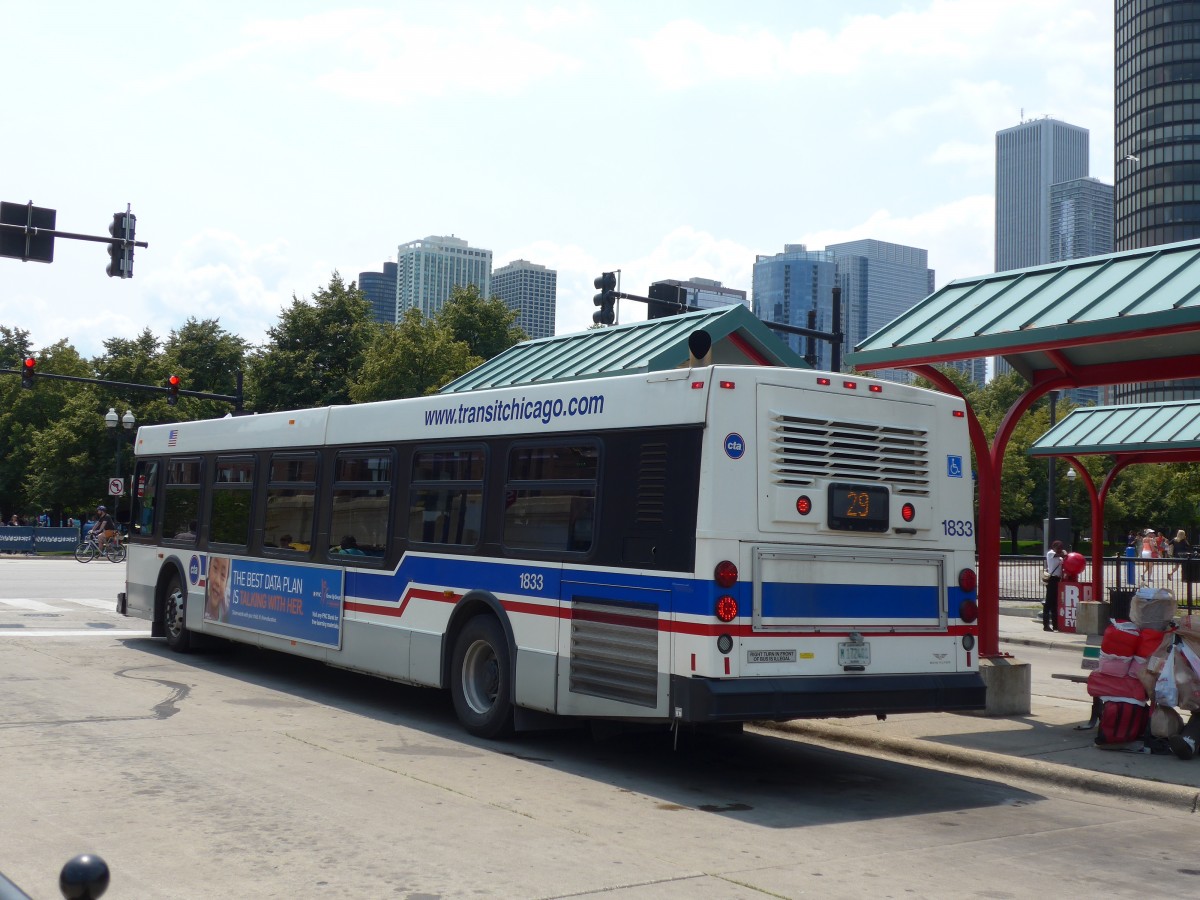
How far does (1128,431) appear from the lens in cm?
2389

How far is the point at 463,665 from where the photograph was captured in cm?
1074

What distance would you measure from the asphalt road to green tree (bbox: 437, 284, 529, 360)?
202 feet

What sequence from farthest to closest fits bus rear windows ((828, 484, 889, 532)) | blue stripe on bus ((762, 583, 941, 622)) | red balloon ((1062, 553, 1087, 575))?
red balloon ((1062, 553, 1087, 575)), bus rear windows ((828, 484, 889, 532)), blue stripe on bus ((762, 583, 941, 622))

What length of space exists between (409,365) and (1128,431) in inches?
1557

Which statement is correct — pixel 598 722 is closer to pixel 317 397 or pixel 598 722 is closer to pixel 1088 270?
pixel 1088 270

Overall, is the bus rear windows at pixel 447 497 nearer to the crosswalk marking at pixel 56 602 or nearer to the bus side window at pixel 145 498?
the bus side window at pixel 145 498

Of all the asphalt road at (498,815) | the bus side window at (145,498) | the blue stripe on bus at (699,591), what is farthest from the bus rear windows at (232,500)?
the blue stripe on bus at (699,591)

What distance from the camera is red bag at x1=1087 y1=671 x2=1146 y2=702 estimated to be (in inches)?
403

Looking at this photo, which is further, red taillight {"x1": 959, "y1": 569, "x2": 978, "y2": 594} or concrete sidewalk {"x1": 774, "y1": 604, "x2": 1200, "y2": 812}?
red taillight {"x1": 959, "y1": 569, "x2": 978, "y2": 594}

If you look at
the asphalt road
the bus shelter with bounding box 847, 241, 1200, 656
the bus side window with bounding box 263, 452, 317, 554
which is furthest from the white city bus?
the bus shelter with bounding box 847, 241, 1200, 656

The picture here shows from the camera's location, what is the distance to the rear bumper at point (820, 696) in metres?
8.23

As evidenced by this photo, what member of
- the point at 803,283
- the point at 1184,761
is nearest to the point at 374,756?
the point at 1184,761

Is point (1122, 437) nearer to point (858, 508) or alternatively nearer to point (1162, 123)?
point (858, 508)

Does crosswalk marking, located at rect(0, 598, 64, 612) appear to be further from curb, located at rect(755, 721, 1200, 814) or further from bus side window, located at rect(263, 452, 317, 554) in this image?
curb, located at rect(755, 721, 1200, 814)
